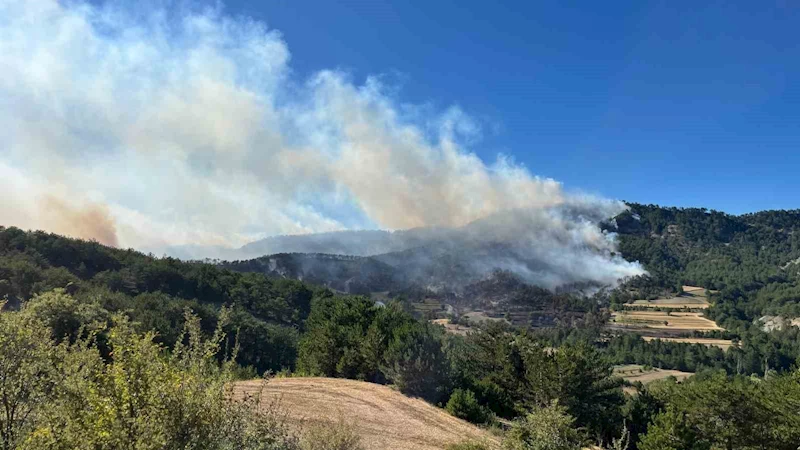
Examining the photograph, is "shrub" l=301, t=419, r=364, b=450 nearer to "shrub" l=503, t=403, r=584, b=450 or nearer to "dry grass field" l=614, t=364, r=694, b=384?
"shrub" l=503, t=403, r=584, b=450

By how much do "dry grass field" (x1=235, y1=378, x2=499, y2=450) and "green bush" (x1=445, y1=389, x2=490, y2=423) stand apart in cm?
94

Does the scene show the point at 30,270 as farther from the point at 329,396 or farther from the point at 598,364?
the point at 598,364

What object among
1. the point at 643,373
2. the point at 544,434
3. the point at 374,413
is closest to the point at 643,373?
the point at 643,373

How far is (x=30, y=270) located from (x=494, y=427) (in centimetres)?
8311

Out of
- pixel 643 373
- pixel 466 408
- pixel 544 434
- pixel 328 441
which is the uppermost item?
pixel 544 434

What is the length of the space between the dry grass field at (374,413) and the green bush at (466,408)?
94 centimetres

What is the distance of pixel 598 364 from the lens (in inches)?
1690

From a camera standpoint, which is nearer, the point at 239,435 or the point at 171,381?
the point at 171,381

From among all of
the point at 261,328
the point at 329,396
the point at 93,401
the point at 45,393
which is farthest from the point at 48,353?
the point at 261,328

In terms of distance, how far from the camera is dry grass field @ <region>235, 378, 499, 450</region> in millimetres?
24516

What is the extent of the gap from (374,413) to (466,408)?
7.11 meters

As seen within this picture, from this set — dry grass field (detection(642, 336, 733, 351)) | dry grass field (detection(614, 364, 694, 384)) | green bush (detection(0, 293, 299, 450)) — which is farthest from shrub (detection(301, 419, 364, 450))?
dry grass field (detection(642, 336, 733, 351))

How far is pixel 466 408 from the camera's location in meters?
31.7

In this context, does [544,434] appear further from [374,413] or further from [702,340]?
[702,340]
